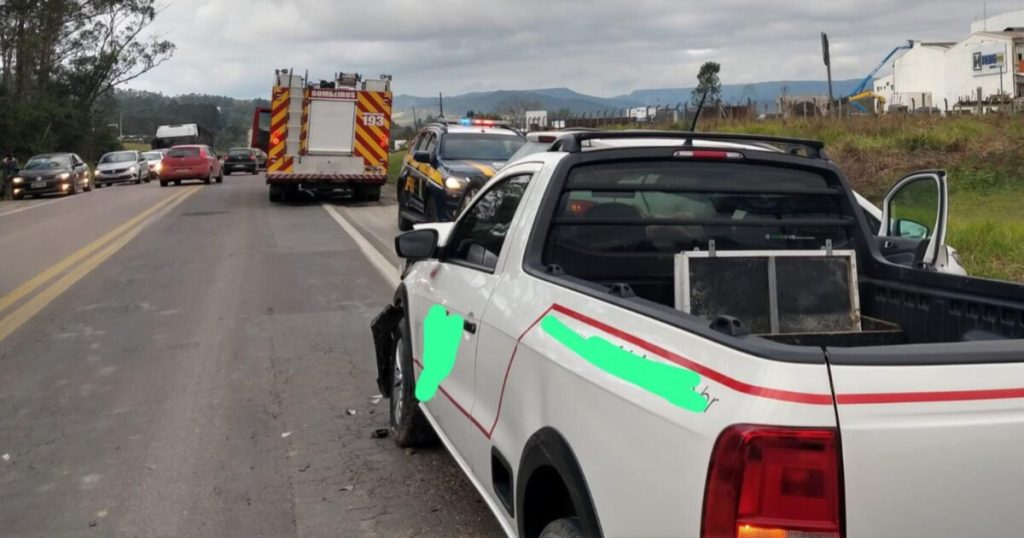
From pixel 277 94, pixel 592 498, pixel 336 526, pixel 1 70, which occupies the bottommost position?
pixel 336 526

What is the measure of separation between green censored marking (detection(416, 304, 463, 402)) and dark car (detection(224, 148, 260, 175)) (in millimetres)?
48287

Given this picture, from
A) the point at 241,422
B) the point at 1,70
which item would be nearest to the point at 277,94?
the point at 241,422

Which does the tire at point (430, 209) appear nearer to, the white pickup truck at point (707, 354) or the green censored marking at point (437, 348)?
the white pickup truck at point (707, 354)

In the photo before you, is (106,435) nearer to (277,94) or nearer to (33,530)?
(33,530)

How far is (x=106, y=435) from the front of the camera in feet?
19.4

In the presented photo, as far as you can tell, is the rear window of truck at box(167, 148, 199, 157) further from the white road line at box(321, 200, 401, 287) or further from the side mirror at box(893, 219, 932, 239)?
the side mirror at box(893, 219, 932, 239)

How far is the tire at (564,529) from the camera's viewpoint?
9.31ft

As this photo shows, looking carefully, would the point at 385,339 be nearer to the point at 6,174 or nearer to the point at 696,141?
the point at 696,141

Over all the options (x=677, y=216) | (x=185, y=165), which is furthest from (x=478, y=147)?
(x=185, y=165)

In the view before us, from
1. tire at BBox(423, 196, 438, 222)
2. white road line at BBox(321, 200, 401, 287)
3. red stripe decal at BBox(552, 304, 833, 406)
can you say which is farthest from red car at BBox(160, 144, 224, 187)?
red stripe decal at BBox(552, 304, 833, 406)

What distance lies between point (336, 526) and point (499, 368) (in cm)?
147

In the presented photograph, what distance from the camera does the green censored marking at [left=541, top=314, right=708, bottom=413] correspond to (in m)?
2.31

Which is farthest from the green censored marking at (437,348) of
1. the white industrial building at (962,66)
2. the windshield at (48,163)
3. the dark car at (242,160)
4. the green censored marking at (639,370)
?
the white industrial building at (962,66)

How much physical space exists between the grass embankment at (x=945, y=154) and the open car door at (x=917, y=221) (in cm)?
610
